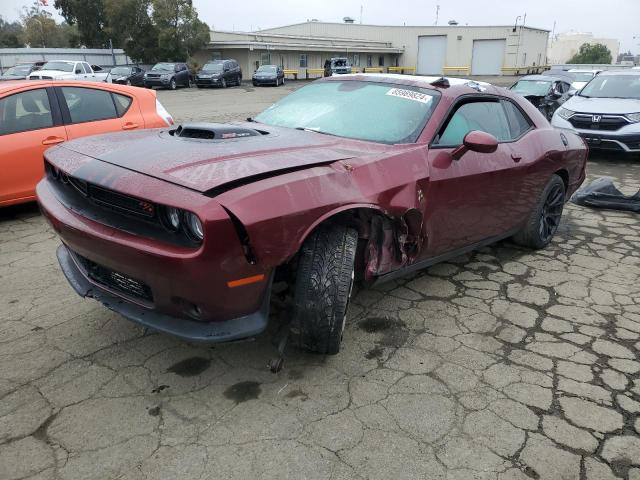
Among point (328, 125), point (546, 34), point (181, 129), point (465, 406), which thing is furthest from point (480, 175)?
point (546, 34)

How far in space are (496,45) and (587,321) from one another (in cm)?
6250

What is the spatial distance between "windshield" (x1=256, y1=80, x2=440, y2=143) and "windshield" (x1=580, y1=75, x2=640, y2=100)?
789 centimetres

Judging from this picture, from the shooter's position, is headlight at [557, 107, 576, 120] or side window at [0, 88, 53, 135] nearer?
side window at [0, 88, 53, 135]

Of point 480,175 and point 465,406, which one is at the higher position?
point 480,175

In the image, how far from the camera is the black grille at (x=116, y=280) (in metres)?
2.44

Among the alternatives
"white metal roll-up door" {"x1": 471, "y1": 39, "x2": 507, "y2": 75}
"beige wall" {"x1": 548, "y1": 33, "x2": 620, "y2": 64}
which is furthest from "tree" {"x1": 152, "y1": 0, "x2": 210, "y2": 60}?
"beige wall" {"x1": 548, "y1": 33, "x2": 620, "y2": 64}

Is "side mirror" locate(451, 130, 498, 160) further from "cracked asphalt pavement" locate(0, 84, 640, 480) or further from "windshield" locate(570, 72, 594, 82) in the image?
"windshield" locate(570, 72, 594, 82)

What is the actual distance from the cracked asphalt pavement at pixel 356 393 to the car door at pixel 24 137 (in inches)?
58.5

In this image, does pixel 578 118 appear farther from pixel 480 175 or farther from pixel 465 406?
pixel 465 406

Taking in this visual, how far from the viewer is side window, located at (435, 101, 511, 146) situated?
3400mm

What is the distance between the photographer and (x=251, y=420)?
7.92 ft

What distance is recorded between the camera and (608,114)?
869cm

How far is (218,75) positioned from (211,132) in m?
Answer: 28.2

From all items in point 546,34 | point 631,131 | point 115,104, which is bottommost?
point 631,131
